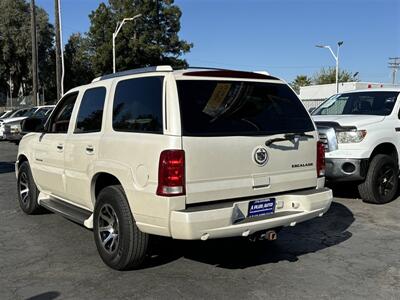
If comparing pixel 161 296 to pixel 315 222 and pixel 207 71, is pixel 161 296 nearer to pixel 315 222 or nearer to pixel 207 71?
pixel 207 71

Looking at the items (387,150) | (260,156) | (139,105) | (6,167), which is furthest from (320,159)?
(6,167)

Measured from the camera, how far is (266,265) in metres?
4.97

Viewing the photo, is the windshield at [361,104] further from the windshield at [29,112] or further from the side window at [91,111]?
the windshield at [29,112]

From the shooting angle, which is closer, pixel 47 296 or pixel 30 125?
pixel 47 296

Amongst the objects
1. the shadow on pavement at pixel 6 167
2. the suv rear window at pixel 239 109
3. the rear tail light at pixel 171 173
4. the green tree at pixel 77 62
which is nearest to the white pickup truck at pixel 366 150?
the suv rear window at pixel 239 109

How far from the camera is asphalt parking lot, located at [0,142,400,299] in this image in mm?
4285

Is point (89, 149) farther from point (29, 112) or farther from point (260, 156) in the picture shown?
point (29, 112)

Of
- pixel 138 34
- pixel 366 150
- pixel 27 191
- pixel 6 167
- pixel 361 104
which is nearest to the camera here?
pixel 27 191

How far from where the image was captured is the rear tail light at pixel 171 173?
404 cm

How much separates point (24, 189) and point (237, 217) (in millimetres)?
4243

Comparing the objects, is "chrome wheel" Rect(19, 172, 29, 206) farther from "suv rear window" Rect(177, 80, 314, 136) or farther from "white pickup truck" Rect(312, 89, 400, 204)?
"white pickup truck" Rect(312, 89, 400, 204)

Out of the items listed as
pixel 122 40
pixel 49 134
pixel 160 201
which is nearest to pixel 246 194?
pixel 160 201

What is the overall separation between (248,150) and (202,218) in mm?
794

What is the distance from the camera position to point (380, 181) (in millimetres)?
7785
